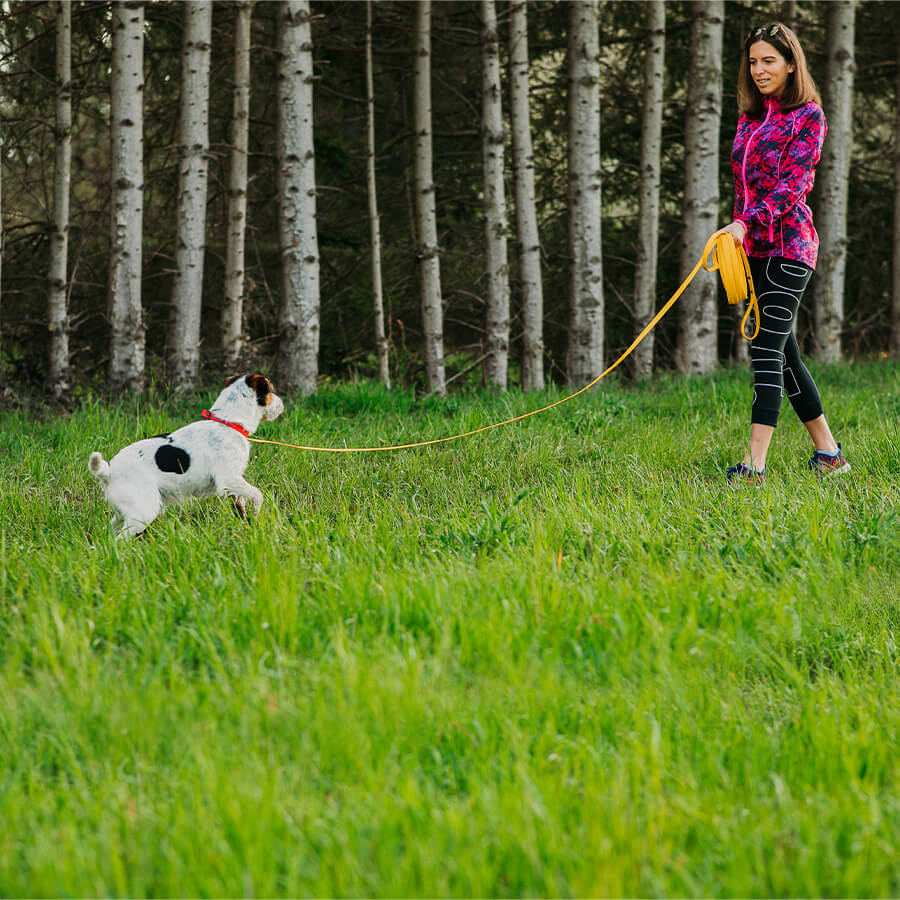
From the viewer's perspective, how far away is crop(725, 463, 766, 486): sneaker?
5410mm

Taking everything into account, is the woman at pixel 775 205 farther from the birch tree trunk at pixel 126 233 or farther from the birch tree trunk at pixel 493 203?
the birch tree trunk at pixel 126 233

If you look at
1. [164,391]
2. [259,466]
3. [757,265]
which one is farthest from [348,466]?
[164,391]

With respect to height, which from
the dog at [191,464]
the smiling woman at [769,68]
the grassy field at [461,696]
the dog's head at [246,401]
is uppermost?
the smiling woman at [769,68]

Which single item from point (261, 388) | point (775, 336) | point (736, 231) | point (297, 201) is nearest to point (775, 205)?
point (736, 231)

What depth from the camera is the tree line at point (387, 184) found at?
9.84 m

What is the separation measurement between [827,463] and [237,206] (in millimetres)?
7812

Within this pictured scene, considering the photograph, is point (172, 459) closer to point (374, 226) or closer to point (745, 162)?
point (745, 162)

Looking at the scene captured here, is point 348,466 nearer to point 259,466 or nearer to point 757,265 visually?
point 259,466

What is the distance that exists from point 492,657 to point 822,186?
12.2m

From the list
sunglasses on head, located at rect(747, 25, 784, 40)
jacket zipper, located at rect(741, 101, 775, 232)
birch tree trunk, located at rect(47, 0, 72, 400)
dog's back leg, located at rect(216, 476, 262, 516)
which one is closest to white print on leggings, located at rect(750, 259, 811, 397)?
jacket zipper, located at rect(741, 101, 775, 232)

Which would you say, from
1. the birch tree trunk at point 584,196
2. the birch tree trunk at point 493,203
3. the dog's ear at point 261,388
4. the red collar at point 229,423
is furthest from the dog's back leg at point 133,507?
the birch tree trunk at point 584,196

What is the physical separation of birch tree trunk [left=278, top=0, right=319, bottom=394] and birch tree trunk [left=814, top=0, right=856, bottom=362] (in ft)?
25.0

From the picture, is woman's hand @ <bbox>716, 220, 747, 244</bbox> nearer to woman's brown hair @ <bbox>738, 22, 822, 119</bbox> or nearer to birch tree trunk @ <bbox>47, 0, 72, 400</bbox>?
woman's brown hair @ <bbox>738, 22, 822, 119</bbox>

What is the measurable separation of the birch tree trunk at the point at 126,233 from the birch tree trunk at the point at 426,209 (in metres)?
3.65
